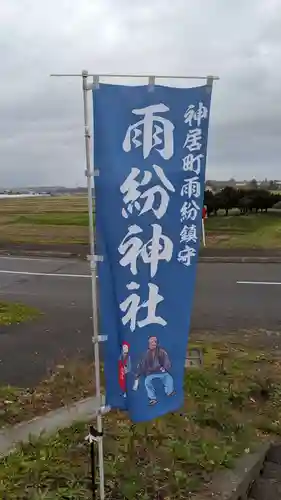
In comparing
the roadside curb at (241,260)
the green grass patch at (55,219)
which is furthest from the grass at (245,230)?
the green grass patch at (55,219)

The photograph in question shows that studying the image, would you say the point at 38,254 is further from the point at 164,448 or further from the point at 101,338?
the point at 101,338

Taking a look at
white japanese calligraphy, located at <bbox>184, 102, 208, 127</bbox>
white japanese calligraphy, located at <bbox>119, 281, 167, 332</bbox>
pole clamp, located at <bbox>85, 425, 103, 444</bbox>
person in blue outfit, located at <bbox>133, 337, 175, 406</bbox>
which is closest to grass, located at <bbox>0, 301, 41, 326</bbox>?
pole clamp, located at <bbox>85, 425, 103, 444</bbox>

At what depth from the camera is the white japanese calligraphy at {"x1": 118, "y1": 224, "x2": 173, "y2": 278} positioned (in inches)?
121

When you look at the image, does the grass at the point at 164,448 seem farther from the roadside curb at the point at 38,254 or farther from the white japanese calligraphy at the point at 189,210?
the roadside curb at the point at 38,254

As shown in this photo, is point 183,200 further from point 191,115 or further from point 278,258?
point 278,258

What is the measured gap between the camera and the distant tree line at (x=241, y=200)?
1891 cm

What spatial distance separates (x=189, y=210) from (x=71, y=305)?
730 centimetres

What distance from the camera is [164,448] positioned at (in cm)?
415

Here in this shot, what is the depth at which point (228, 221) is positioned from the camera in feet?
59.8

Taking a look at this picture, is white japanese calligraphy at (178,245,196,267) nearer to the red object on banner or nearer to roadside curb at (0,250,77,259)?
the red object on banner

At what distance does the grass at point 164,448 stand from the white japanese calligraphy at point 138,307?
1211mm

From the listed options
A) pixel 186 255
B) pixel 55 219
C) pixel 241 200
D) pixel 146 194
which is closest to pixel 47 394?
pixel 186 255

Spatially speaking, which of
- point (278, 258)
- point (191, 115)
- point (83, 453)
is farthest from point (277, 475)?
point (278, 258)

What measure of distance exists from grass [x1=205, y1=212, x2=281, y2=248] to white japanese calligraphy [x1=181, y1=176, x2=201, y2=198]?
1227 cm
